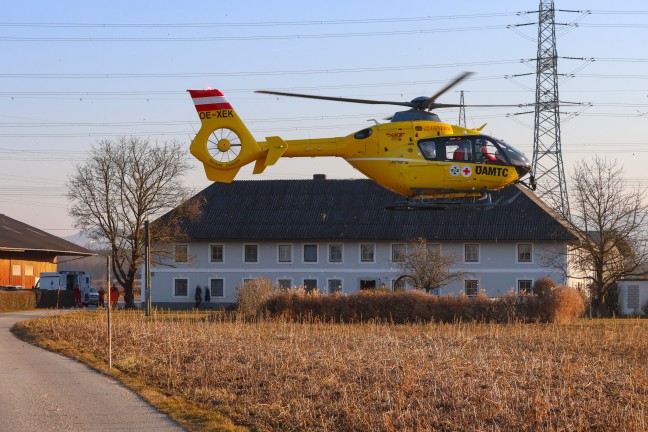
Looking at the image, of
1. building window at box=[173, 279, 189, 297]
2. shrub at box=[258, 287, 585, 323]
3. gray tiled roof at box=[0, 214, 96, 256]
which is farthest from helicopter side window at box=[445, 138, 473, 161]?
building window at box=[173, 279, 189, 297]

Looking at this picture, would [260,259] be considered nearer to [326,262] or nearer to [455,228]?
[326,262]

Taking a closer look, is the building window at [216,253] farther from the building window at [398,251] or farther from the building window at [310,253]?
the building window at [398,251]

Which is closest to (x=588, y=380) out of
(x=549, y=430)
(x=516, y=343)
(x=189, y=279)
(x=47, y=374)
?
(x=549, y=430)

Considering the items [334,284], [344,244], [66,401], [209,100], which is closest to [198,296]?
[334,284]

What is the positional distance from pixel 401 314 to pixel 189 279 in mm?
31859

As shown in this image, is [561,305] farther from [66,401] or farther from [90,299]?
[90,299]

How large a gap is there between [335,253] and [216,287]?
8.91 metres

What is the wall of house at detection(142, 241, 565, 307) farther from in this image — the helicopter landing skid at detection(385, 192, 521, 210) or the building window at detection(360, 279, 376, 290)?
the helicopter landing skid at detection(385, 192, 521, 210)

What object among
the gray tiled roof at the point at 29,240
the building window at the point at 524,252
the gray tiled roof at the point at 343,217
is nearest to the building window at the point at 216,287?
the gray tiled roof at the point at 343,217

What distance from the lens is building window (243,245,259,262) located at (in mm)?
74812

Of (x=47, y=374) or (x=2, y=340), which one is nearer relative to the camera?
(x=47, y=374)

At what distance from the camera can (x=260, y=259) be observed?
74.6 metres

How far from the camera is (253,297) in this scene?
4834cm

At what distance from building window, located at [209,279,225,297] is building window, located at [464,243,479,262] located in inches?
682
